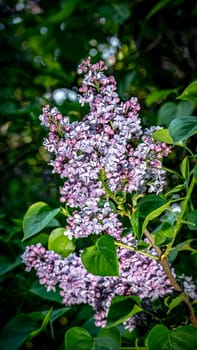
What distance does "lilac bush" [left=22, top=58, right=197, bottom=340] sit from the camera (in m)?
0.54

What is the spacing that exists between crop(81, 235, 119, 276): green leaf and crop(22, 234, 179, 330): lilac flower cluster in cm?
4

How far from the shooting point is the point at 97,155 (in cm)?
54

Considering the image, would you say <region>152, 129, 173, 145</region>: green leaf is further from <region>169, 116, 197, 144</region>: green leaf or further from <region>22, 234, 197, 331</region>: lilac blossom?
<region>22, 234, 197, 331</region>: lilac blossom

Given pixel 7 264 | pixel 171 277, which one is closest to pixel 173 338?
pixel 171 277

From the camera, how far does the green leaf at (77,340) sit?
2.02 feet

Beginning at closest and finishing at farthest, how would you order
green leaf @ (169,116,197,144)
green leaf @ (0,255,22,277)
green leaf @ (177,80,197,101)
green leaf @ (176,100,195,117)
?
green leaf @ (169,116,197,144), green leaf @ (177,80,197,101), green leaf @ (0,255,22,277), green leaf @ (176,100,195,117)

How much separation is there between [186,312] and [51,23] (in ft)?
3.66

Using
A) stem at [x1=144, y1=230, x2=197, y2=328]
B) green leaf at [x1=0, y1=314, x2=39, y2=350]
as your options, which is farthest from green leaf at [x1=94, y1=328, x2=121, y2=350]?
green leaf at [x1=0, y1=314, x2=39, y2=350]

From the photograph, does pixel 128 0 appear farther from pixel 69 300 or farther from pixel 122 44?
pixel 69 300

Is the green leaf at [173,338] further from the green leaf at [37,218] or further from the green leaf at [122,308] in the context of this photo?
the green leaf at [37,218]

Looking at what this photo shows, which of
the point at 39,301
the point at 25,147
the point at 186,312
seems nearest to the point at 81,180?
the point at 186,312

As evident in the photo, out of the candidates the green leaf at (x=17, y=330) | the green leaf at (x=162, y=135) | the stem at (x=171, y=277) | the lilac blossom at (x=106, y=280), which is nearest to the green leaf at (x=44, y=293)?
the green leaf at (x=17, y=330)

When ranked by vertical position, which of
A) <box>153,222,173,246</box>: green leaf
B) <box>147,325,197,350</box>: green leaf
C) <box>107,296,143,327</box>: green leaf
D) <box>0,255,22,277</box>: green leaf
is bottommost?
<box>147,325,197,350</box>: green leaf

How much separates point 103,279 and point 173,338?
118 millimetres
